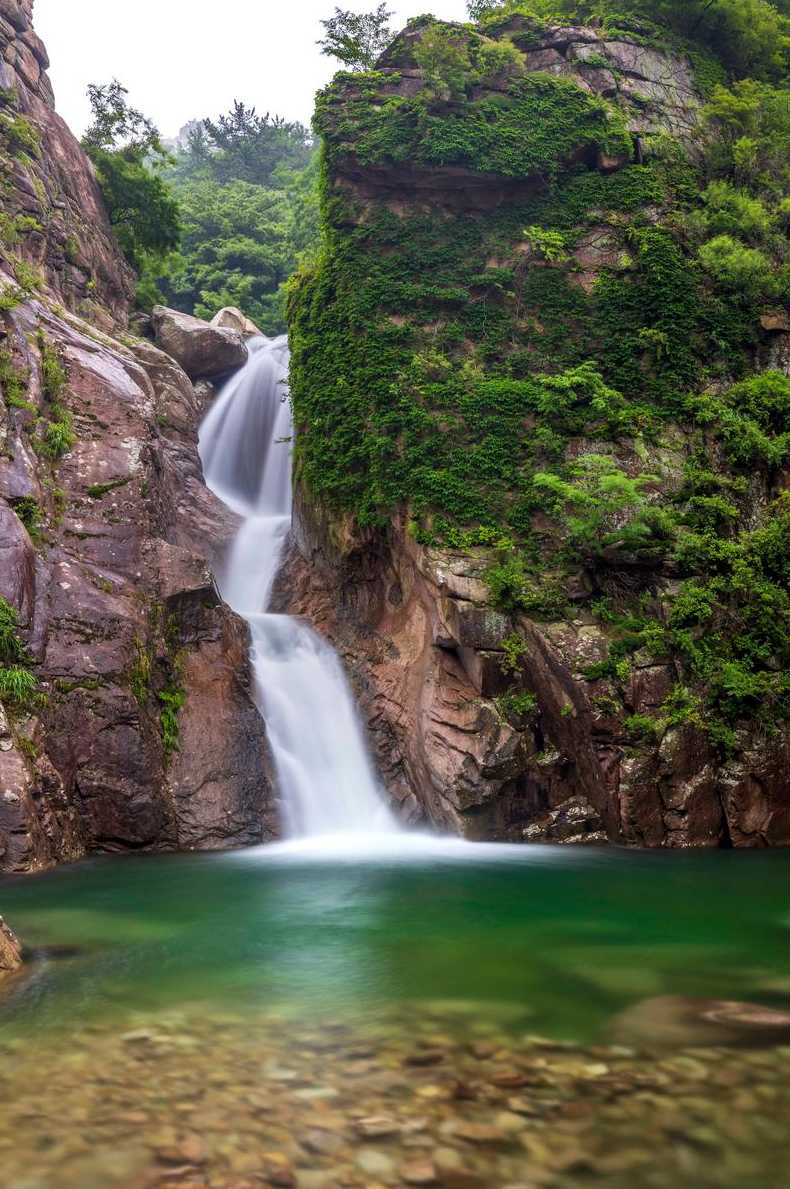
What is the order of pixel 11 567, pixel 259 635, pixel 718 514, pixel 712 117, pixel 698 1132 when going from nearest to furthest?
pixel 698 1132
pixel 11 567
pixel 718 514
pixel 259 635
pixel 712 117

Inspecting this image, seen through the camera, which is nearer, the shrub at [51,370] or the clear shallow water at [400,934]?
the clear shallow water at [400,934]

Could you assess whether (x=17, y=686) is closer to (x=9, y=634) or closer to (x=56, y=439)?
(x=9, y=634)

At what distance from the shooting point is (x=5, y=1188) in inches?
143

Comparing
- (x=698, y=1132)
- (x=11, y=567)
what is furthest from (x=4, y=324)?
(x=698, y=1132)

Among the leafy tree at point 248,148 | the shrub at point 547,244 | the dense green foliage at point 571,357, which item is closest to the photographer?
the dense green foliage at point 571,357

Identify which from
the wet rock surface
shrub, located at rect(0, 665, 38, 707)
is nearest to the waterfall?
shrub, located at rect(0, 665, 38, 707)

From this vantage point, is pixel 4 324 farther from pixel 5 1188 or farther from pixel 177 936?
pixel 5 1188

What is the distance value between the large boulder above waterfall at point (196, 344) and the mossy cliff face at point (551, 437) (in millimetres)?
7853

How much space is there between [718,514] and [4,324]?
44.2 feet

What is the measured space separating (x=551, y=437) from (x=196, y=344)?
15.2m

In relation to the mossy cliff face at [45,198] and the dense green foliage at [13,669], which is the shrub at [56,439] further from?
the mossy cliff face at [45,198]

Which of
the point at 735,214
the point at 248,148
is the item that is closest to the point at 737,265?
the point at 735,214

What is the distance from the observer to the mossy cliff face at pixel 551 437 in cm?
1365

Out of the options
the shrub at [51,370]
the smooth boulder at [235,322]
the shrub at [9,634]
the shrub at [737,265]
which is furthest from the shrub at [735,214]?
the smooth boulder at [235,322]
